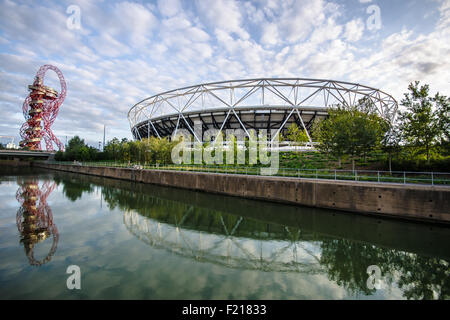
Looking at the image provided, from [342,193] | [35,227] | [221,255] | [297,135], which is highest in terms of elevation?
[297,135]

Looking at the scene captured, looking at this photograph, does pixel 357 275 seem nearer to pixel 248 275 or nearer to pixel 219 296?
pixel 248 275

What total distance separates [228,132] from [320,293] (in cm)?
3009

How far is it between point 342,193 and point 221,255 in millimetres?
8041

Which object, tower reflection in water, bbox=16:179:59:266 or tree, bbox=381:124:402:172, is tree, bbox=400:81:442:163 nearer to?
tree, bbox=381:124:402:172

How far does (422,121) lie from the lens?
12711 millimetres

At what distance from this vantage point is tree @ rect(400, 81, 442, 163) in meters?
Answer: 12.4

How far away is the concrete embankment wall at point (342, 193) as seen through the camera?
30.9 ft

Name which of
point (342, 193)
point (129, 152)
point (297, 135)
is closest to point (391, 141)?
point (342, 193)

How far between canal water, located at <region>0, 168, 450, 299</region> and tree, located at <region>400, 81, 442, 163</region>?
19.4 ft

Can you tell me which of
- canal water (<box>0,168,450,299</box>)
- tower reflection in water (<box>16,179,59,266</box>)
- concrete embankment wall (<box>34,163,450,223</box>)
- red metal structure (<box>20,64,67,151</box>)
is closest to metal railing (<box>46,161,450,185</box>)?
concrete embankment wall (<box>34,163,450,223</box>)

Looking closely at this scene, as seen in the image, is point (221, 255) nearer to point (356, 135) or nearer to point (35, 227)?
point (35, 227)

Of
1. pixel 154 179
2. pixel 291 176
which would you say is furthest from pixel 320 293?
pixel 154 179

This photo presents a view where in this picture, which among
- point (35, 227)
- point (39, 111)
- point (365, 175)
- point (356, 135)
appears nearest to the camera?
point (35, 227)

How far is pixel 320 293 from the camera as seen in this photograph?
16.7ft
